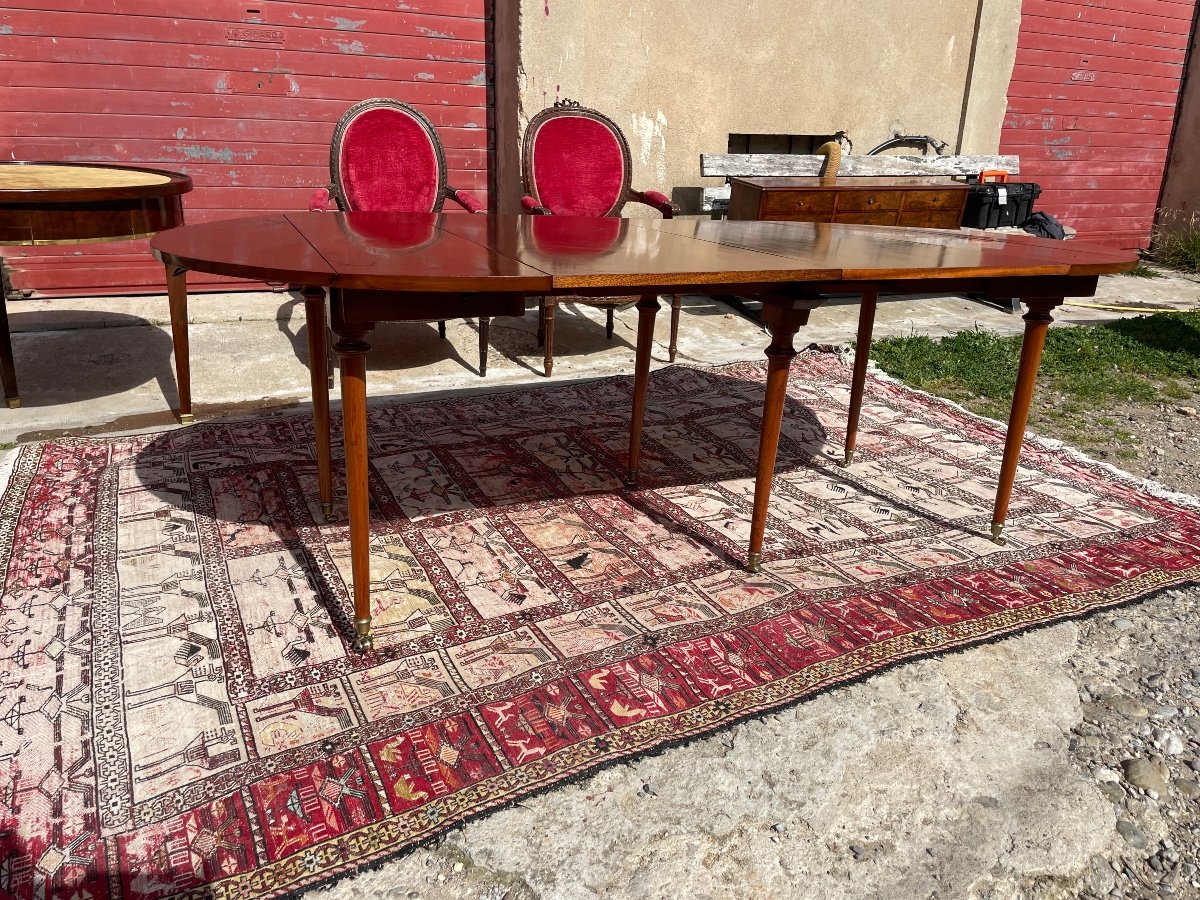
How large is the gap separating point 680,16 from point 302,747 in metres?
5.12

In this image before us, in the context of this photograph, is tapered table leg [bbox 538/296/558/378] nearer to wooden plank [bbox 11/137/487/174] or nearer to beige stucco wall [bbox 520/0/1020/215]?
beige stucco wall [bbox 520/0/1020/215]

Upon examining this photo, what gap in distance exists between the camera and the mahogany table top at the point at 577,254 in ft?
5.37

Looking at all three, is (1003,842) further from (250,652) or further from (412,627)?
(250,652)

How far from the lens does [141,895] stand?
1.29 meters

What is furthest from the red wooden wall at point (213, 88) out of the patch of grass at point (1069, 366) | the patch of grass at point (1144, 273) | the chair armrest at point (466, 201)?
the patch of grass at point (1144, 273)

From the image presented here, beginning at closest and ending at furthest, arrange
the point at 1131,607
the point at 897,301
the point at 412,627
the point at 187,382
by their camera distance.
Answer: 1. the point at 412,627
2. the point at 1131,607
3. the point at 187,382
4. the point at 897,301

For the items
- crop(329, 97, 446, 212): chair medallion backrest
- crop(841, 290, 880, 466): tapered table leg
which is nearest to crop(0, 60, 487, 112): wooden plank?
crop(329, 97, 446, 212): chair medallion backrest

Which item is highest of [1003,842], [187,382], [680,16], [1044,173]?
[680,16]

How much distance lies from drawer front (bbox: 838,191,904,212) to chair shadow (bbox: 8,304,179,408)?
12.5ft

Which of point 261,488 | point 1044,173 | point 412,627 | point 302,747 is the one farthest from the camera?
point 1044,173

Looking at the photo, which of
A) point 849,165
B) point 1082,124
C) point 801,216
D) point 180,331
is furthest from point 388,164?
point 1082,124

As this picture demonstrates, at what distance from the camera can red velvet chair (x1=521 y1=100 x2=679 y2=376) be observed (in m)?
4.27

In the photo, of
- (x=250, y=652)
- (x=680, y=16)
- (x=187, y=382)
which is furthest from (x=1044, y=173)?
(x=250, y=652)

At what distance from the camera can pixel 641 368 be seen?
2740 mm
